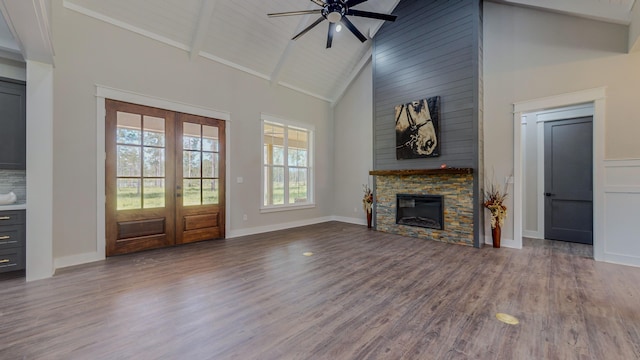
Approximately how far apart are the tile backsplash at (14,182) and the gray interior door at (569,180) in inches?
348

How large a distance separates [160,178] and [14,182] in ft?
5.54

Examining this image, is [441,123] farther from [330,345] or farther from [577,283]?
[330,345]

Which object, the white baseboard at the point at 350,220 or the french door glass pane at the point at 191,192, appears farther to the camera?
the white baseboard at the point at 350,220

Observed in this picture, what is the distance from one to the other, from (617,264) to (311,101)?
6437mm

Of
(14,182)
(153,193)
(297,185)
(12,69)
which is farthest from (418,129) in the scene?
(14,182)

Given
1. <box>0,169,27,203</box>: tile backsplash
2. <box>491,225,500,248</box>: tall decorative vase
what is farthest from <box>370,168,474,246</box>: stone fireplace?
<box>0,169,27,203</box>: tile backsplash

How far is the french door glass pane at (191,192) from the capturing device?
Result: 474 centimetres

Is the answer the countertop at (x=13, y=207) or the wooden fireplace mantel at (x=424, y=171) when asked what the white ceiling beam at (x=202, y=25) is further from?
the wooden fireplace mantel at (x=424, y=171)

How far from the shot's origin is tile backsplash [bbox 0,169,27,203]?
3439 mm

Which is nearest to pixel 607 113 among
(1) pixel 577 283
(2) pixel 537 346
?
(1) pixel 577 283

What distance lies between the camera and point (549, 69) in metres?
4.20

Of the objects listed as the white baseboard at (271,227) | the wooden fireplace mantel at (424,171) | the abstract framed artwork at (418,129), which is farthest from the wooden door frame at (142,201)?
the abstract framed artwork at (418,129)

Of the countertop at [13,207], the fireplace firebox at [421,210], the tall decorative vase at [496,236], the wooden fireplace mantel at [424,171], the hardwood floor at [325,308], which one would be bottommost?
the hardwood floor at [325,308]

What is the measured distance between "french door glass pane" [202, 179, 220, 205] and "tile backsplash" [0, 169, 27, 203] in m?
2.34
